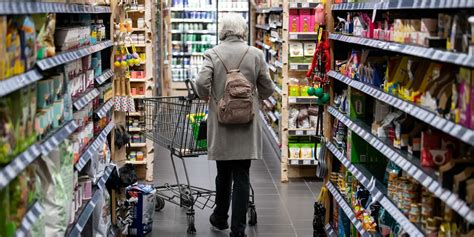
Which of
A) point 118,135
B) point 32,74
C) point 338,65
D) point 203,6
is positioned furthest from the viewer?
point 203,6

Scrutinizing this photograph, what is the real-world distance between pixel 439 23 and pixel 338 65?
2624 millimetres

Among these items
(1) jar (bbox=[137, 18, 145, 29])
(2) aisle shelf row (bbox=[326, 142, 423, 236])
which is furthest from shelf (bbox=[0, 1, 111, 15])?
(1) jar (bbox=[137, 18, 145, 29])

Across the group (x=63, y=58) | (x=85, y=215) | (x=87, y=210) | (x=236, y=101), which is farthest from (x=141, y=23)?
(x=63, y=58)

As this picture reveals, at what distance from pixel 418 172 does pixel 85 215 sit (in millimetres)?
2104

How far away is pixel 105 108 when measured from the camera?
630 cm

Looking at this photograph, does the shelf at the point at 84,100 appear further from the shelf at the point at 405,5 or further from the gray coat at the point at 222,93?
the shelf at the point at 405,5

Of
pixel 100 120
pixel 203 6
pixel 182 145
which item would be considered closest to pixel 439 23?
pixel 100 120

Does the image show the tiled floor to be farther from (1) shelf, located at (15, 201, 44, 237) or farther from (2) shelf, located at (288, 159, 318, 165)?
(1) shelf, located at (15, 201, 44, 237)

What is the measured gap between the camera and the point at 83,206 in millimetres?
5191

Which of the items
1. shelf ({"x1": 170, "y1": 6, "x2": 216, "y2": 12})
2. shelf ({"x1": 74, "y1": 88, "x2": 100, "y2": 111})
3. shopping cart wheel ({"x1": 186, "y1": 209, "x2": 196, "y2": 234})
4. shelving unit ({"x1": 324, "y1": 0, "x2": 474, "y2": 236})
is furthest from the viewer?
shelf ({"x1": 170, "y1": 6, "x2": 216, "y2": 12})

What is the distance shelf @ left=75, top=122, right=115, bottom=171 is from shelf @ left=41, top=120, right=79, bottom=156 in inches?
16.8

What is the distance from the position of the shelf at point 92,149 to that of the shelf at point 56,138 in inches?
16.8

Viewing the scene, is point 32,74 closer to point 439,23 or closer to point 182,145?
point 439,23

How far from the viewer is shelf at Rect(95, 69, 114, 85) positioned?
6141 millimetres
